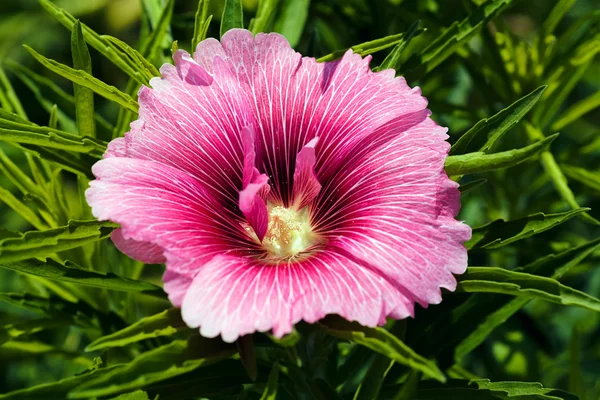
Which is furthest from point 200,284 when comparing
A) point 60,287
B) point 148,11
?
point 148,11

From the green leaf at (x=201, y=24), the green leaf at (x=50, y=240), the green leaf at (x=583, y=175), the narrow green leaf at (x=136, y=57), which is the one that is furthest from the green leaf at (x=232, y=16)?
the green leaf at (x=583, y=175)

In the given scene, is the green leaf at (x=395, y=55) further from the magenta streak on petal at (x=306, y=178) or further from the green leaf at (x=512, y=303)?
the green leaf at (x=512, y=303)

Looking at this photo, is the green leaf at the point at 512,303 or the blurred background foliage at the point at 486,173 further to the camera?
the blurred background foliage at the point at 486,173

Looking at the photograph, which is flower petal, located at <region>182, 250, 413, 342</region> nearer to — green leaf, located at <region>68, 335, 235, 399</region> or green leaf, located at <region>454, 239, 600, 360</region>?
green leaf, located at <region>68, 335, 235, 399</region>

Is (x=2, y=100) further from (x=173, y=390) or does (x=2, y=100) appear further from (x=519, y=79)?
(x=519, y=79)

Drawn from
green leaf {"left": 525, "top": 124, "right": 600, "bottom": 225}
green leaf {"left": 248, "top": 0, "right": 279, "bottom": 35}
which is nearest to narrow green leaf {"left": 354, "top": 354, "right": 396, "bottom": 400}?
green leaf {"left": 525, "top": 124, "right": 600, "bottom": 225}

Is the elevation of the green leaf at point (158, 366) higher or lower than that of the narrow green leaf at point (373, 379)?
higher

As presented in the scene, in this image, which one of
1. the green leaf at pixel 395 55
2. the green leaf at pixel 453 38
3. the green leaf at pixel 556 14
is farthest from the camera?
the green leaf at pixel 556 14
